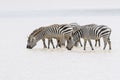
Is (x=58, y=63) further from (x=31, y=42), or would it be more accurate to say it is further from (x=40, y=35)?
(x=31, y=42)

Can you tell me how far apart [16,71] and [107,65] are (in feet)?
5.14

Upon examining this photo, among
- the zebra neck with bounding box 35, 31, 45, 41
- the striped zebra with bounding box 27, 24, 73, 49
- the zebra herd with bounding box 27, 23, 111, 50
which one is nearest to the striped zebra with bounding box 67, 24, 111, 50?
the zebra herd with bounding box 27, 23, 111, 50

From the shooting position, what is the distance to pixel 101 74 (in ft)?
25.6

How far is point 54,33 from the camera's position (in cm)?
1030

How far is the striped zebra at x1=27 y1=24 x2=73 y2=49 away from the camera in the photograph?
401 inches


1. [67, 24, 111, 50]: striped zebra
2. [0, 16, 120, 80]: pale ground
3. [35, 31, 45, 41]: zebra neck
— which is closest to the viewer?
[0, 16, 120, 80]: pale ground

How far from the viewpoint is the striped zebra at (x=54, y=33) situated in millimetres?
10188

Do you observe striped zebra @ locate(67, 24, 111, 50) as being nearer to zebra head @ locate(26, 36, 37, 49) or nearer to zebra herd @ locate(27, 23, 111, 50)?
zebra herd @ locate(27, 23, 111, 50)

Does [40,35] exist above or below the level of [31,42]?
above

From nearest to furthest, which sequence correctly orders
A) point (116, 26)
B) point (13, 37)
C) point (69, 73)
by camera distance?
point (69, 73) < point (13, 37) < point (116, 26)

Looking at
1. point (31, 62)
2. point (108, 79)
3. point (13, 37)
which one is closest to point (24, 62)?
point (31, 62)

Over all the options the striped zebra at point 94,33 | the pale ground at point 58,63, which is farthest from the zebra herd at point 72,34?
the pale ground at point 58,63

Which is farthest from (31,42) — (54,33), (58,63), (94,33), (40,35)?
(58,63)

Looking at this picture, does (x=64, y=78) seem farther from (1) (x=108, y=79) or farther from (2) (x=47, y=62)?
(2) (x=47, y=62)
